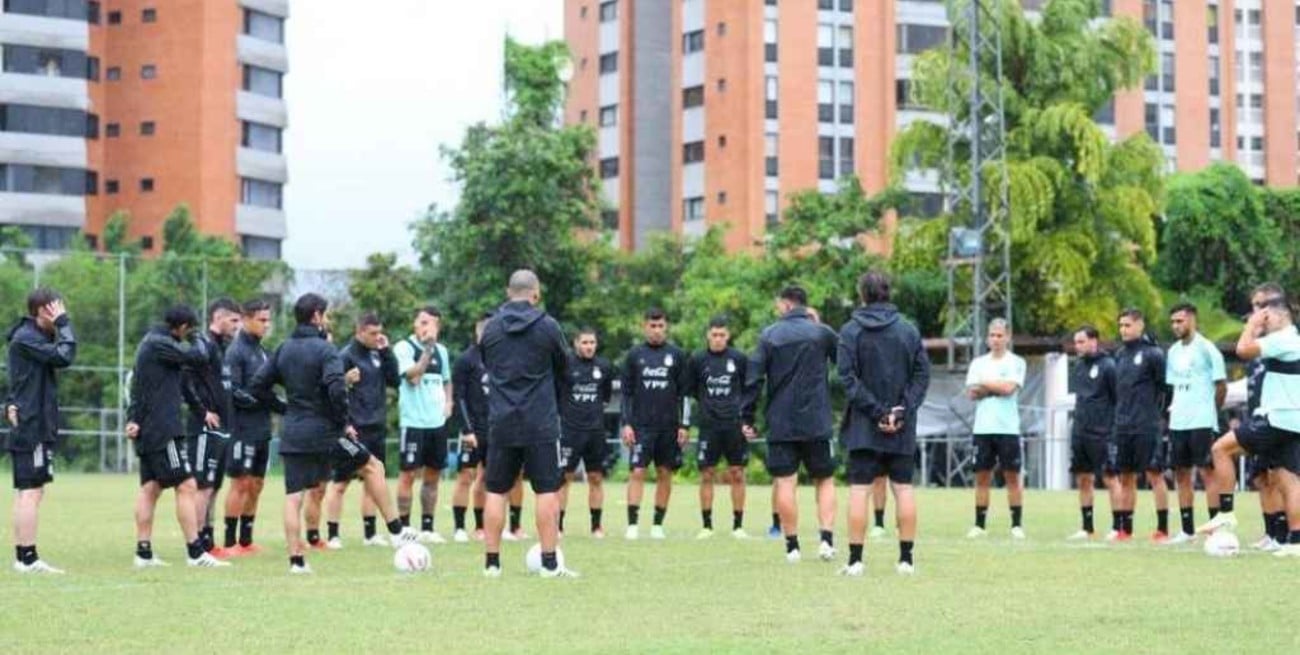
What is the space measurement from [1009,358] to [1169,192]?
162 ft

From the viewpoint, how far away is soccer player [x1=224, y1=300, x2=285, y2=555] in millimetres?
18062

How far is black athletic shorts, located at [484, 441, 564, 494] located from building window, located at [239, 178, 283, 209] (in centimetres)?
7405

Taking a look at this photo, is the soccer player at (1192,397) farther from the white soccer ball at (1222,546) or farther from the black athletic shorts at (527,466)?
the black athletic shorts at (527,466)

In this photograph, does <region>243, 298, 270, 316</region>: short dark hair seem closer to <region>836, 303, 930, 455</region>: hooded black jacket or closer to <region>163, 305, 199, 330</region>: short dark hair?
<region>163, 305, 199, 330</region>: short dark hair

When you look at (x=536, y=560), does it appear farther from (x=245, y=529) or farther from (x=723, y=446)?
(x=723, y=446)

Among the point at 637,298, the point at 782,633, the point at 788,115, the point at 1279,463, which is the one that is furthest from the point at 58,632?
the point at 788,115

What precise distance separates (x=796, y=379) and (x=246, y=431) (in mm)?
5145

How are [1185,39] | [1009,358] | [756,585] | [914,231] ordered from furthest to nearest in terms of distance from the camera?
[1185,39]
[914,231]
[1009,358]
[756,585]

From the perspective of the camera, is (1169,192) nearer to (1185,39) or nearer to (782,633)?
(1185,39)

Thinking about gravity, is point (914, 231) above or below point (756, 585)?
above

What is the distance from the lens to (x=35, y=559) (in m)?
16.3

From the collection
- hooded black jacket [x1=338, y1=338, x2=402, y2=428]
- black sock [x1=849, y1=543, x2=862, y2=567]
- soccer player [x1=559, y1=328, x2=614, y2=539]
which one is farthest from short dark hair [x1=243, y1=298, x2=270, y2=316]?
black sock [x1=849, y1=543, x2=862, y2=567]

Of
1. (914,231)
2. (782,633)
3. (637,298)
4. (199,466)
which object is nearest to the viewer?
(782,633)

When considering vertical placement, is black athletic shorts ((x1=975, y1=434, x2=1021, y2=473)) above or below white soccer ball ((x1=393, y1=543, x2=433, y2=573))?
above
